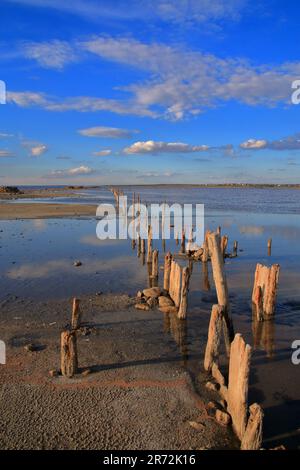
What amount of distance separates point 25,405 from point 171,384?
321 centimetres

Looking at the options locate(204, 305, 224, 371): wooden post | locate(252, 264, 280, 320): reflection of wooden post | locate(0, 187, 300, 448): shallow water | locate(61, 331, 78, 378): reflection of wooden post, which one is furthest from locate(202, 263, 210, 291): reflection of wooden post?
locate(61, 331, 78, 378): reflection of wooden post

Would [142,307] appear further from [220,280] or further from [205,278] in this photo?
[205,278]

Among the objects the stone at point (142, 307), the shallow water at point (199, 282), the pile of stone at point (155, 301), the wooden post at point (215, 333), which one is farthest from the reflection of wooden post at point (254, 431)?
the stone at point (142, 307)

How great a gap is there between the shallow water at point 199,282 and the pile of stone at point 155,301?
2.64ft

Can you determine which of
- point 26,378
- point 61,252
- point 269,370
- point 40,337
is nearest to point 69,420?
point 26,378

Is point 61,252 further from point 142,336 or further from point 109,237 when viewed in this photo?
point 142,336

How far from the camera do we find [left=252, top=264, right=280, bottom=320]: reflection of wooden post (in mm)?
12859

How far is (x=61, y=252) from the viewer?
23.8 meters

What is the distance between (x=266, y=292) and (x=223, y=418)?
6879 millimetres

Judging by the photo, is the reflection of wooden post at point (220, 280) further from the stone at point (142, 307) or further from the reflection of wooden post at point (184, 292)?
the stone at point (142, 307)

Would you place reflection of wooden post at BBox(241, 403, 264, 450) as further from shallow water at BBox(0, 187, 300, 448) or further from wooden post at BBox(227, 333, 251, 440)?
shallow water at BBox(0, 187, 300, 448)

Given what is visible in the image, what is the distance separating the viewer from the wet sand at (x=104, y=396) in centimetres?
679

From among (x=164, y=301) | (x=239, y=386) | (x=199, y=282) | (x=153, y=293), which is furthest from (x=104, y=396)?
(x=199, y=282)

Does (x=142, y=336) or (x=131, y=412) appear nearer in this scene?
(x=131, y=412)
